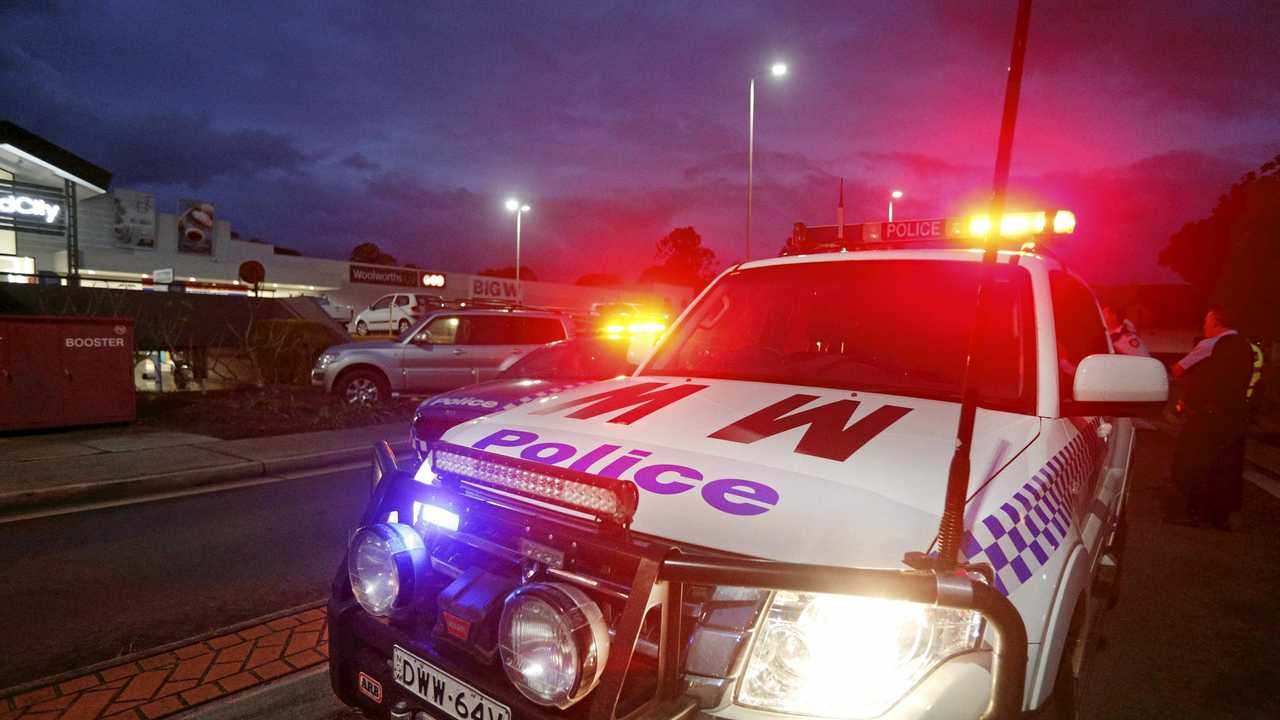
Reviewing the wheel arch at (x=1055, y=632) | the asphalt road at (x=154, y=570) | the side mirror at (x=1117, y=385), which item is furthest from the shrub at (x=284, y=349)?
the wheel arch at (x=1055, y=632)

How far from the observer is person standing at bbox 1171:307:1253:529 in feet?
20.1

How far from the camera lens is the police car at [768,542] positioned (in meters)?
1.47

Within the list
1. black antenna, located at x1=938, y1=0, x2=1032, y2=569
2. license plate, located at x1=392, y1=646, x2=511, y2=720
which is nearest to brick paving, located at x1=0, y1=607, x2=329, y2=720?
license plate, located at x1=392, y1=646, x2=511, y2=720

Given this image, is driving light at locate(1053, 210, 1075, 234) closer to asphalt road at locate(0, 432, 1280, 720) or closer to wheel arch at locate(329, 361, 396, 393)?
asphalt road at locate(0, 432, 1280, 720)

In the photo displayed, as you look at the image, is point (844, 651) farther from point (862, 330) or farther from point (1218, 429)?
point (1218, 429)

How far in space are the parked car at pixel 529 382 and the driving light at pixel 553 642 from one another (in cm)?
345

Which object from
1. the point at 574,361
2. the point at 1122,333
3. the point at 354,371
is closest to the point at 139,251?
the point at 354,371

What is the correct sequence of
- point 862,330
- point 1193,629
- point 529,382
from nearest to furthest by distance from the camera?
point 862,330 < point 1193,629 < point 529,382

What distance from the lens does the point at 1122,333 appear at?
9664 mm

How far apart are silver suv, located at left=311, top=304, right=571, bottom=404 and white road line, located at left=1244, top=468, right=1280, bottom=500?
10222 millimetres

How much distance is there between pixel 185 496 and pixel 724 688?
705cm

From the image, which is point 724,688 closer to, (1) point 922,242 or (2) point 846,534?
(2) point 846,534

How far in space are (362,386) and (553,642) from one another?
459 inches

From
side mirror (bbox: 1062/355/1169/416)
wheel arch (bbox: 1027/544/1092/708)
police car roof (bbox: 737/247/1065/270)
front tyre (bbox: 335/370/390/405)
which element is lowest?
front tyre (bbox: 335/370/390/405)
